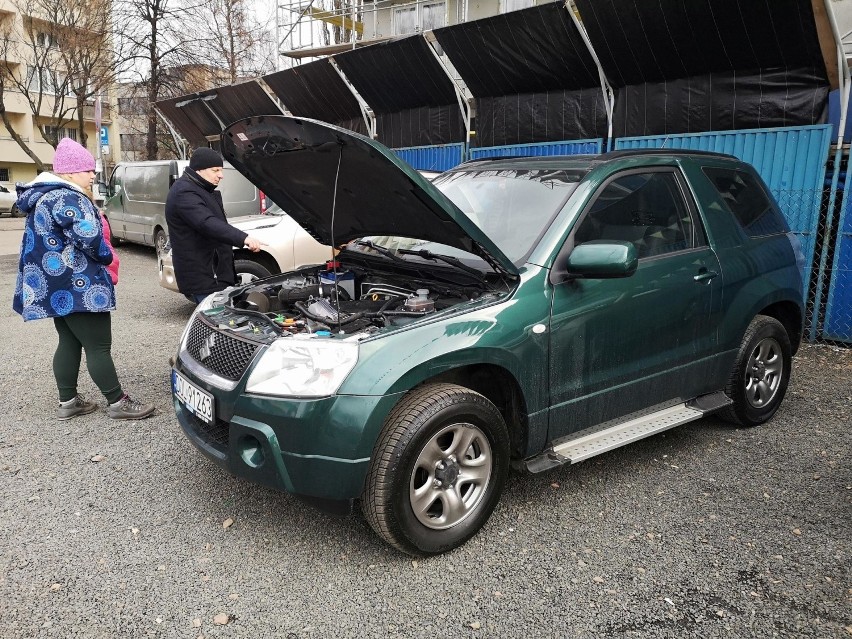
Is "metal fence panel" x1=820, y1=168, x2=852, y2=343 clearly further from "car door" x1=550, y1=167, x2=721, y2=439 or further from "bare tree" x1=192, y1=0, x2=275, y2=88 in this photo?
"bare tree" x1=192, y1=0, x2=275, y2=88

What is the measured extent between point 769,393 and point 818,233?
9.48 ft

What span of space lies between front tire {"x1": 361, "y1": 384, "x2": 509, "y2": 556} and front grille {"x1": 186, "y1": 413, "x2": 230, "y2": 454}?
72cm

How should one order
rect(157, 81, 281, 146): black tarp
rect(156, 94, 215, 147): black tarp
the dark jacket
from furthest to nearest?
1. rect(156, 94, 215, 147): black tarp
2. rect(157, 81, 281, 146): black tarp
3. the dark jacket

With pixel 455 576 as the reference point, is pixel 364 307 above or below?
above

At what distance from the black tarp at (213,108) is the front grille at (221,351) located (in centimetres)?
1145

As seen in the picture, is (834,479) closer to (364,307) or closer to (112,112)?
(364,307)

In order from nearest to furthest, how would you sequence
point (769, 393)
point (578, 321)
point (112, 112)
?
point (578, 321)
point (769, 393)
point (112, 112)

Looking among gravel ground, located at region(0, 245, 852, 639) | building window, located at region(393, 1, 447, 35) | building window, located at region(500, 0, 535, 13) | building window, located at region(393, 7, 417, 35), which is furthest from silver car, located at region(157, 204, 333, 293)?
building window, located at region(393, 7, 417, 35)

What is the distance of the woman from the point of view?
13.8ft

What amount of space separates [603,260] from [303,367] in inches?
58.3

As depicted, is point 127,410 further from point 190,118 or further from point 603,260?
point 190,118

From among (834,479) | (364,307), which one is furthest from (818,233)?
(364,307)

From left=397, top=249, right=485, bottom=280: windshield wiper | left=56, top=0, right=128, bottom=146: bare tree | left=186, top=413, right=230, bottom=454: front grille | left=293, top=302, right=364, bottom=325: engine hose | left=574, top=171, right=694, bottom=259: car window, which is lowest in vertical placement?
left=186, top=413, right=230, bottom=454: front grille

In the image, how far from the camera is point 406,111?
451 inches
